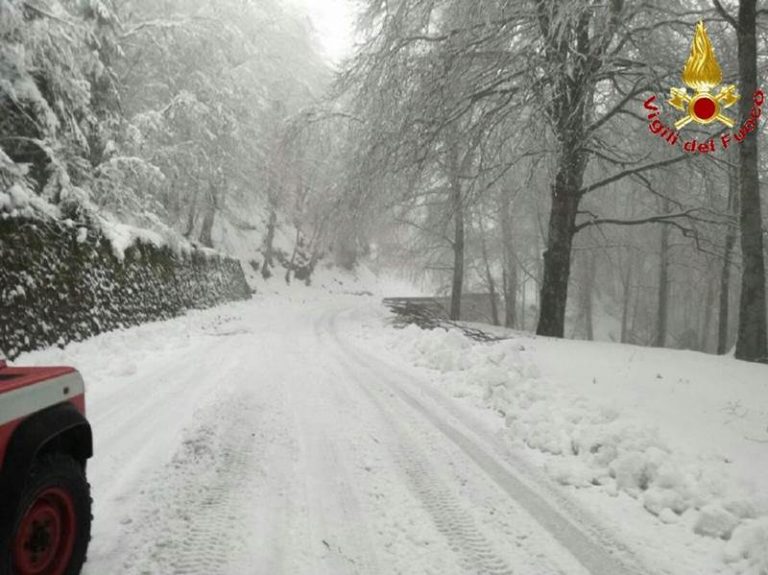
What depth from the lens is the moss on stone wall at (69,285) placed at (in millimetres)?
7316

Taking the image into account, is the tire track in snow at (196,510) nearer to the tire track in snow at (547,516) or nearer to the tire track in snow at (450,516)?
the tire track in snow at (450,516)

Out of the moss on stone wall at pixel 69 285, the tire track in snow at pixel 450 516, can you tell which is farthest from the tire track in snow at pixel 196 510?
the moss on stone wall at pixel 69 285

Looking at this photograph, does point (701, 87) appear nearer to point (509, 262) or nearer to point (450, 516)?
point (450, 516)

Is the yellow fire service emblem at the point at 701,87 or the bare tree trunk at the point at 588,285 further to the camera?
the bare tree trunk at the point at 588,285

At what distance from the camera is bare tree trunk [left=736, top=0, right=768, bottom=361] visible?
306 inches

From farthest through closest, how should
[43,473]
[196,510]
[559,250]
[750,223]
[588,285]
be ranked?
[588,285], [559,250], [750,223], [196,510], [43,473]

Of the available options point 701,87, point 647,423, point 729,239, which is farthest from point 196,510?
point 729,239

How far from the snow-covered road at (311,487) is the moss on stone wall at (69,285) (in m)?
0.76

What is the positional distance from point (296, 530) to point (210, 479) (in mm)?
997

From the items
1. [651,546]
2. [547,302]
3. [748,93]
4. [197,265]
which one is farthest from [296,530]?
[197,265]

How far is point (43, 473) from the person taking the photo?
2.27 m

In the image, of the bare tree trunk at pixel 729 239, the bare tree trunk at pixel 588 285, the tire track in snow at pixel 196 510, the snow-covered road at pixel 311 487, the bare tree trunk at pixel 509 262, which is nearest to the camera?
the tire track in snow at pixel 196 510

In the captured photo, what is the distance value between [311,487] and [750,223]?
792 cm

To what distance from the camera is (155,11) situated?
20.6 meters
